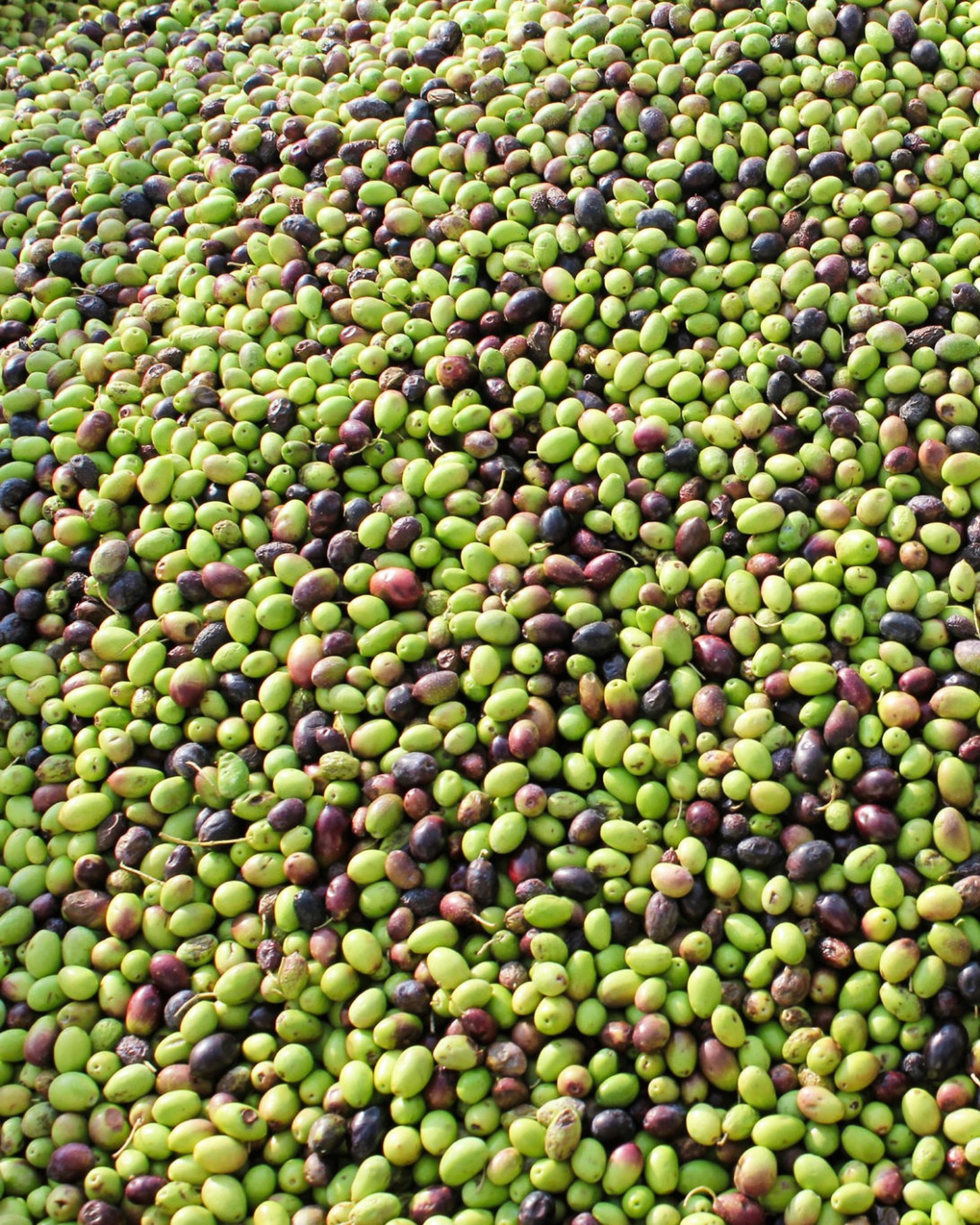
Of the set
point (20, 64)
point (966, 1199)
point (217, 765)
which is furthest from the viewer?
point (20, 64)

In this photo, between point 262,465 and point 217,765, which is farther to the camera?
point 262,465

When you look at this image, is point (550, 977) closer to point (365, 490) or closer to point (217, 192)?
point (365, 490)

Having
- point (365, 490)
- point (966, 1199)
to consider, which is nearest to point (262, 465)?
point (365, 490)

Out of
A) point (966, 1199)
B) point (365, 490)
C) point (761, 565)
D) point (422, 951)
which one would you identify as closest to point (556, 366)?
point (365, 490)

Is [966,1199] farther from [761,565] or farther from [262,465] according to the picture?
[262,465]

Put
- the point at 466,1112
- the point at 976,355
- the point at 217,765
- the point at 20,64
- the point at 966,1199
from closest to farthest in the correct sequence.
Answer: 1. the point at 966,1199
2. the point at 466,1112
3. the point at 217,765
4. the point at 976,355
5. the point at 20,64

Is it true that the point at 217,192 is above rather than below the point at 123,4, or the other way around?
below

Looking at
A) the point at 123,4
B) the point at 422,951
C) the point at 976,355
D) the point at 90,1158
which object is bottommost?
the point at 90,1158
